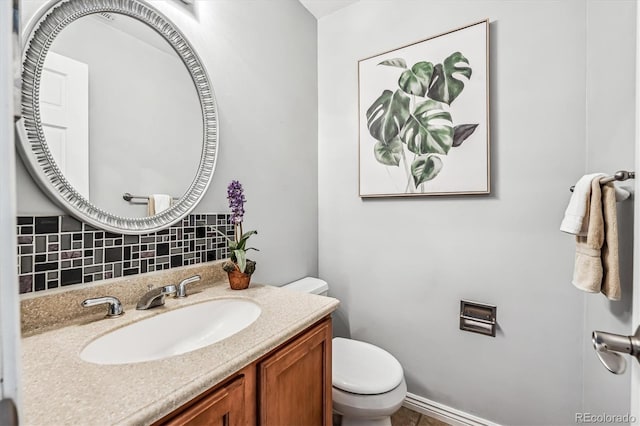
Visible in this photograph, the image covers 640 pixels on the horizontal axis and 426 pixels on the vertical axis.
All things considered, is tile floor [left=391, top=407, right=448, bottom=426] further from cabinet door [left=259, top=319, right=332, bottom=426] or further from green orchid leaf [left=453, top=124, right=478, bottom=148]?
green orchid leaf [left=453, top=124, right=478, bottom=148]

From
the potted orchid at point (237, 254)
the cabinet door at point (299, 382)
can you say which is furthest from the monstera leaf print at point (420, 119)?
the cabinet door at point (299, 382)

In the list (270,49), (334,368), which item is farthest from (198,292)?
(270,49)

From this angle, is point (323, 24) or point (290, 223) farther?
point (323, 24)

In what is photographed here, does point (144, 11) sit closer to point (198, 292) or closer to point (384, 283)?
point (198, 292)

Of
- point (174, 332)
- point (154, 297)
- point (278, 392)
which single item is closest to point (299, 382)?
point (278, 392)

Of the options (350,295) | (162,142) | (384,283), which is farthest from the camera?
(350,295)

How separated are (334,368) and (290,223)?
0.82 metres

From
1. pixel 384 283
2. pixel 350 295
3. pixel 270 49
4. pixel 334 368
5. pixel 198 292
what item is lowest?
pixel 334 368

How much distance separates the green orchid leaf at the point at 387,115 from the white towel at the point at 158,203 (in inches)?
47.1

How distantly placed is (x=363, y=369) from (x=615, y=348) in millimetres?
1067

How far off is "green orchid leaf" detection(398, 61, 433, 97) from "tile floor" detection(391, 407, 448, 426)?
1803mm

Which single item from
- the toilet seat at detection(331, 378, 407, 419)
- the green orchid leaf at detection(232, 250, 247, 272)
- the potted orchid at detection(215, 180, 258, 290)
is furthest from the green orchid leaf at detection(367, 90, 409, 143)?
the toilet seat at detection(331, 378, 407, 419)

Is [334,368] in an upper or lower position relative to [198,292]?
lower

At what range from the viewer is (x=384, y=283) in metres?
1.71
